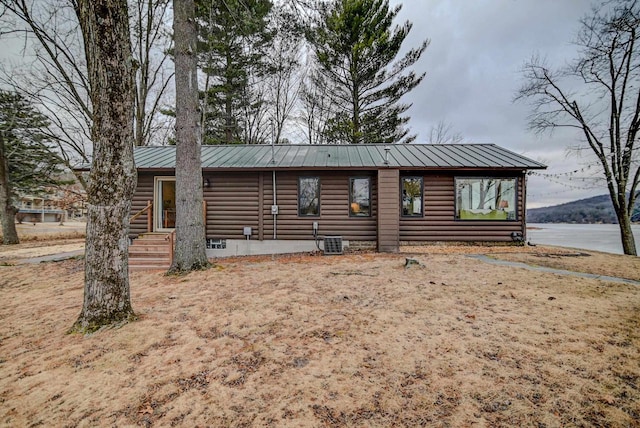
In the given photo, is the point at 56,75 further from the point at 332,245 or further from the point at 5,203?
the point at 332,245

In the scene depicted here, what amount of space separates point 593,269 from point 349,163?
6453 millimetres

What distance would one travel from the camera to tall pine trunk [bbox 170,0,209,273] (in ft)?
19.9

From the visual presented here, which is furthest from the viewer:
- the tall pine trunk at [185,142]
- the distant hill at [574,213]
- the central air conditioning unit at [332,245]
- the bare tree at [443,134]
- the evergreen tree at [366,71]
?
the bare tree at [443,134]

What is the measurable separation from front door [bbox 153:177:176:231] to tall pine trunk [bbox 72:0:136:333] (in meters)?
6.46

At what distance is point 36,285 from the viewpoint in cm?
546

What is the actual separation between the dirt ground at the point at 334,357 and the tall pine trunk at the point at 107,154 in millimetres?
450

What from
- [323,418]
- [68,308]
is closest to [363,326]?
[323,418]

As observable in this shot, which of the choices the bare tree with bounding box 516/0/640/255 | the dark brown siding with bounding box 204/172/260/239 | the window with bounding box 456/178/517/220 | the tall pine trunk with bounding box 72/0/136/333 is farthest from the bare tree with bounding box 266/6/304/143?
the tall pine trunk with bounding box 72/0/136/333

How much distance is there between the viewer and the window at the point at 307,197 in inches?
360

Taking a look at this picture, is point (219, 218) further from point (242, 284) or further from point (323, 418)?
point (323, 418)

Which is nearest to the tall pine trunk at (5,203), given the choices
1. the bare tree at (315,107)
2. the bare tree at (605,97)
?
the bare tree at (315,107)

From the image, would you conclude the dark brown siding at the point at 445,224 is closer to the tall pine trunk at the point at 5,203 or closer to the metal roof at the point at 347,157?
the metal roof at the point at 347,157

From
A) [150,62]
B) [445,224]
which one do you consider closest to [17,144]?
[150,62]

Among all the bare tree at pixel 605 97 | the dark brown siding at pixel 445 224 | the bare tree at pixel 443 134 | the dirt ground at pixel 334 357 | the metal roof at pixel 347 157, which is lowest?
the dirt ground at pixel 334 357
